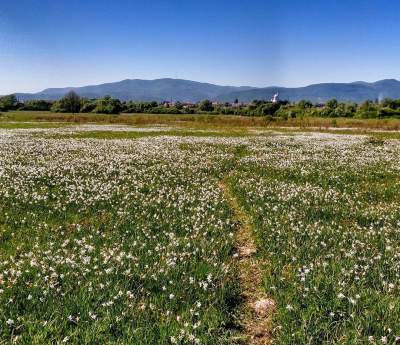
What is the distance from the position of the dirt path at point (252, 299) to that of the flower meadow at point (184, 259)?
15 cm

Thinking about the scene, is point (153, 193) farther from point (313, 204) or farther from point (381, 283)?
point (381, 283)

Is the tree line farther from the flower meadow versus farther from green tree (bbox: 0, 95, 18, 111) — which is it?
the flower meadow

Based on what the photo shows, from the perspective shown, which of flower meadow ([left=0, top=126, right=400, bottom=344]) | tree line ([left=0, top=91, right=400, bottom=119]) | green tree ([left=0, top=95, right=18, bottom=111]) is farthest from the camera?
green tree ([left=0, top=95, right=18, bottom=111])

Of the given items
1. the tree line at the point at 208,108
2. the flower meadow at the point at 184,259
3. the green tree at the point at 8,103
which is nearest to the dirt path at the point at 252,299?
the flower meadow at the point at 184,259

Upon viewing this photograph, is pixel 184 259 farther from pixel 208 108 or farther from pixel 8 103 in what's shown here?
pixel 8 103

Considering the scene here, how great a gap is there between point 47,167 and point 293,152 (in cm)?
1748

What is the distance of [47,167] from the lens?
19828mm

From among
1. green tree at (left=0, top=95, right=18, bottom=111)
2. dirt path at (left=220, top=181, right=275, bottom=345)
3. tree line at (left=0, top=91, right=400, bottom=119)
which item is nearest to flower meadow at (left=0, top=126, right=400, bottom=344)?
dirt path at (left=220, top=181, right=275, bottom=345)

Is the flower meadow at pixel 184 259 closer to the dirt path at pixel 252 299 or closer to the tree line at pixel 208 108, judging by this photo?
the dirt path at pixel 252 299

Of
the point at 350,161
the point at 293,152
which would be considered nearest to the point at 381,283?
the point at 350,161

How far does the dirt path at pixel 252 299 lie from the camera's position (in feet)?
19.2

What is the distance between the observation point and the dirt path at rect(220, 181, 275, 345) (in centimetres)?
585

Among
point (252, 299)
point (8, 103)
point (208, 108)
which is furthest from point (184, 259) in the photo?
point (8, 103)

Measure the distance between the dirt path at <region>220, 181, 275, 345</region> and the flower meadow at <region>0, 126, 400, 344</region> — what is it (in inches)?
6.1
